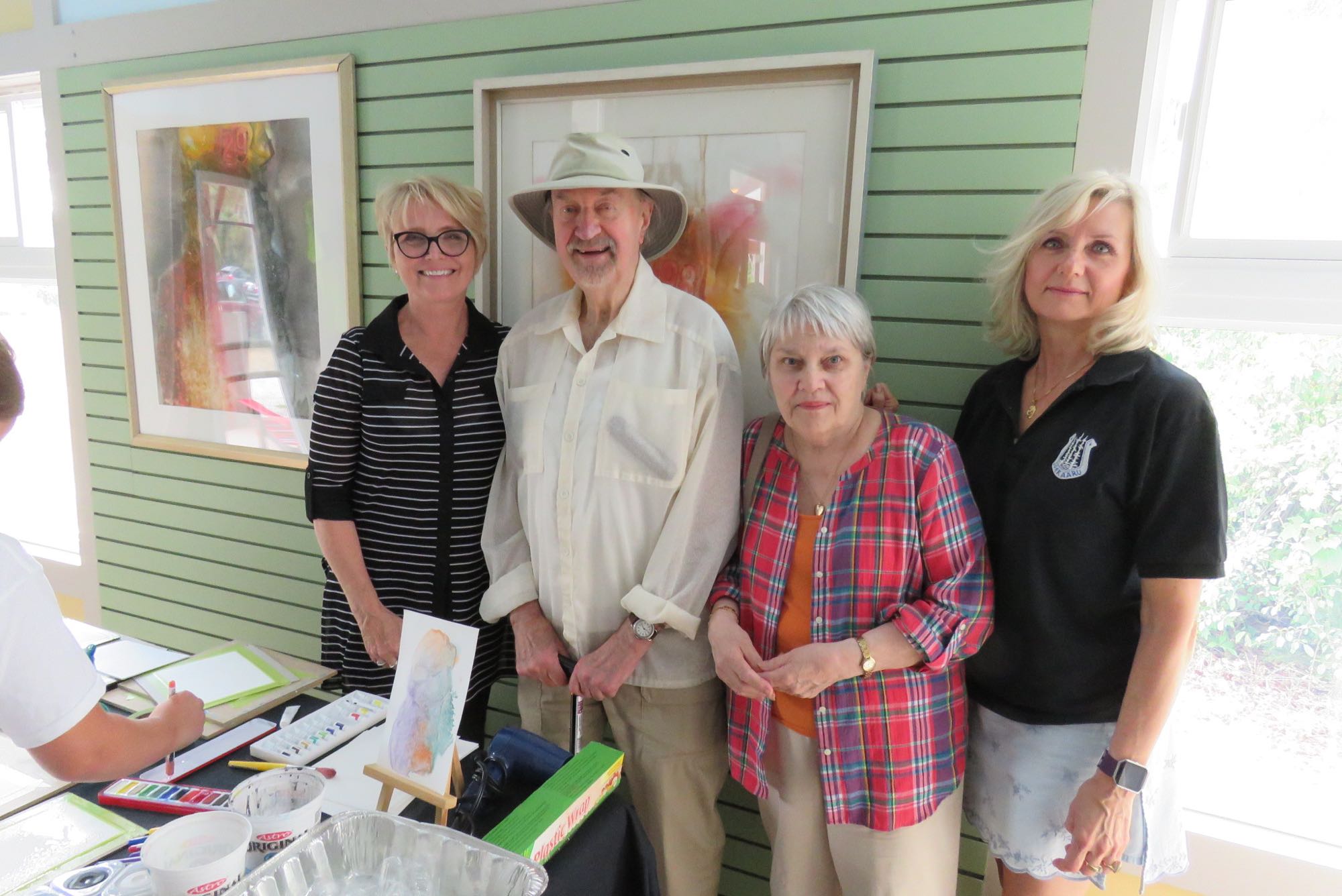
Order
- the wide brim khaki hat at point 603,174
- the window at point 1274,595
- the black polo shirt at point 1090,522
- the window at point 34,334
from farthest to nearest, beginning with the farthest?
the window at point 34,334 → the window at point 1274,595 → the wide brim khaki hat at point 603,174 → the black polo shirt at point 1090,522

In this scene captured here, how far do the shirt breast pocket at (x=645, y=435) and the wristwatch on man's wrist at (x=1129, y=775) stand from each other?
3.12 ft

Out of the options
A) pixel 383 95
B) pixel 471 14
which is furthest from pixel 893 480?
pixel 383 95

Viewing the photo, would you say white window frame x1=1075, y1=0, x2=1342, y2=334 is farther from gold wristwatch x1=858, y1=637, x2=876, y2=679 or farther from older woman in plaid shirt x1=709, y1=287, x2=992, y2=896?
gold wristwatch x1=858, y1=637, x2=876, y2=679

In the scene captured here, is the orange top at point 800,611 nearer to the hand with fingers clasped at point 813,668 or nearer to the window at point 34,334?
the hand with fingers clasped at point 813,668

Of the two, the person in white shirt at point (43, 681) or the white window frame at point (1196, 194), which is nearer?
the person in white shirt at point (43, 681)

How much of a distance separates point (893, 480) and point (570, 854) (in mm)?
860

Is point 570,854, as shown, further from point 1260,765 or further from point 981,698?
A: point 1260,765

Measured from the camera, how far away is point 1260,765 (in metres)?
1.78

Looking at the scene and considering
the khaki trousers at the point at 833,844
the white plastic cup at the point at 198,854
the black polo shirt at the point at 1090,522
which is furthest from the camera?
the khaki trousers at the point at 833,844

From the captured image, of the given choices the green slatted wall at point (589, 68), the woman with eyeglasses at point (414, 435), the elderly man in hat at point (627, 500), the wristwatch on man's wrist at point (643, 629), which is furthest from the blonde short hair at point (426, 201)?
the wristwatch on man's wrist at point (643, 629)

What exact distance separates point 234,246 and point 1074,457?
2734 mm

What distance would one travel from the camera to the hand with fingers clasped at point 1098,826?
128 centimetres

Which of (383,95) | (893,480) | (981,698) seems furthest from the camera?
(383,95)

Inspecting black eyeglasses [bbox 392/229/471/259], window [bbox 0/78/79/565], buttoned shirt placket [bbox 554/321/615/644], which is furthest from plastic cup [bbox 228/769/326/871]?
window [bbox 0/78/79/565]
